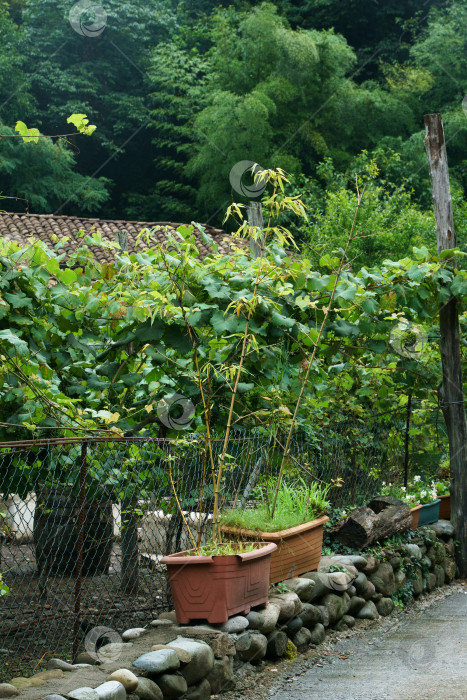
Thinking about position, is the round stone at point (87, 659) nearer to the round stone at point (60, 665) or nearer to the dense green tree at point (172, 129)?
the round stone at point (60, 665)

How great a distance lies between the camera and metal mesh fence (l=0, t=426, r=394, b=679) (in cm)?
382

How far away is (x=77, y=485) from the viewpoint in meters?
4.34

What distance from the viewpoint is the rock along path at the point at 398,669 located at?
12.5 ft

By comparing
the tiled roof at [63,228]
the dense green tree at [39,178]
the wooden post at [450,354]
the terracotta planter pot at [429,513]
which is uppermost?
the dense green tree at [39,178]

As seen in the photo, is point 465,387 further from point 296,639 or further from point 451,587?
point 296,639

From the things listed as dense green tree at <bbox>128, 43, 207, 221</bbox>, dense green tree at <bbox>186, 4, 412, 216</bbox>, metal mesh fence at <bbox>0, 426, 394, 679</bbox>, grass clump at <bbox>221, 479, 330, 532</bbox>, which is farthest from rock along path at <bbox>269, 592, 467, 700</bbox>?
dense green tree at <bbox>128, 43, 207, 221</bbox>

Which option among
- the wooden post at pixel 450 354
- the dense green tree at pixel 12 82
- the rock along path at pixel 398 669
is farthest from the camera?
the dense green tree at pixel 12 82

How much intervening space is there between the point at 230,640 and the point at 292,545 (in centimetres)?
96

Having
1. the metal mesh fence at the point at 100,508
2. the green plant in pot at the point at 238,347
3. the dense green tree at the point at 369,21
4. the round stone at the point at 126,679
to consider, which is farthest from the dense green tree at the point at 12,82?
the round stone at the point at 126,679

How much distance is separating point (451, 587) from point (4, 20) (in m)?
22.0

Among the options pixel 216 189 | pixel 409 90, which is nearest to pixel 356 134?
pixel 409 90

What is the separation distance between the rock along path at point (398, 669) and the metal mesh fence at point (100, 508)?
2.98ft

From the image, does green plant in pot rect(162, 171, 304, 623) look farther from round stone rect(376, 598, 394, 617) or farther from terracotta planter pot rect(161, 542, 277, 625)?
round stone rect(376, 598, 394, 617)

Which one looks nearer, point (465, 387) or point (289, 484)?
point (289, 484)
